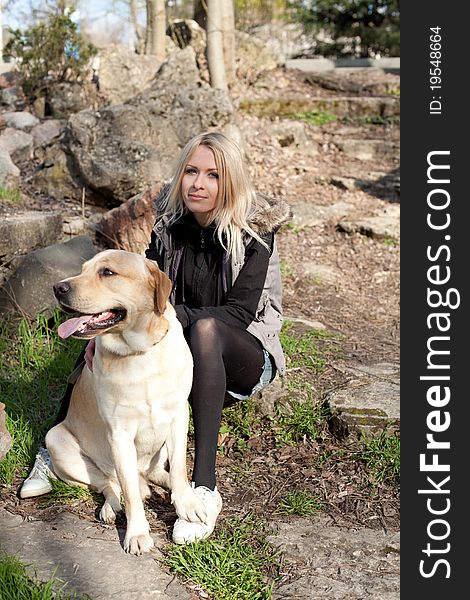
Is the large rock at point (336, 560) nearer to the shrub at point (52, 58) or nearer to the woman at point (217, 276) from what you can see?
the woman at point (217, 276)

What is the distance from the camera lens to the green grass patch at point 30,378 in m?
3.82

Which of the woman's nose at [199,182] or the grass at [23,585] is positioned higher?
the woman's nose at [199,182]

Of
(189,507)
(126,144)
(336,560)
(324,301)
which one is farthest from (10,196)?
(336,560)

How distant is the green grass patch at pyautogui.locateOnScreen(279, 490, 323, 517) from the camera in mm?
3408

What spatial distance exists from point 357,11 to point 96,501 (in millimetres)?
13010

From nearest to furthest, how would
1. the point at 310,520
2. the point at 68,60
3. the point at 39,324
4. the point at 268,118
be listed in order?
the point at 310,520 → the point at 39,324 → the point at 68,60 → the point at 268,118

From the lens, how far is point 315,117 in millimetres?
10359

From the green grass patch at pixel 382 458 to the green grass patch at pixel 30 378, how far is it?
1701mm

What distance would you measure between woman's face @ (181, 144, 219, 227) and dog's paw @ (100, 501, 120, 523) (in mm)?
1460

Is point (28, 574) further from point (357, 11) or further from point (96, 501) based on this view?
point (357, 11)

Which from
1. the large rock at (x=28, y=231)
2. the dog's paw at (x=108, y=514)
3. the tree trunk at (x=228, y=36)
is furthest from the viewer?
the tree trunk at (x=228, y=36)

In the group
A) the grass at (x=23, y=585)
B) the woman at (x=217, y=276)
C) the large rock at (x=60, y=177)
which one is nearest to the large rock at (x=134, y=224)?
the large rock at (x=60, y=177)

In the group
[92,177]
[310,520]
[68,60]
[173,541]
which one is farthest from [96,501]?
[68,60]

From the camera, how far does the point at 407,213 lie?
4395 millimetres
